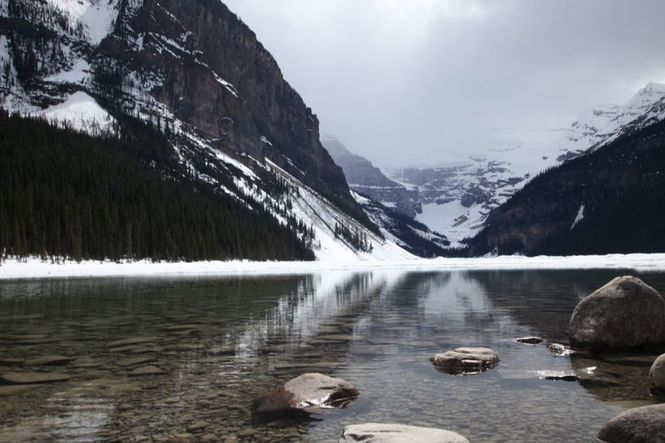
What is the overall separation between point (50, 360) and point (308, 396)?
8.68 metres

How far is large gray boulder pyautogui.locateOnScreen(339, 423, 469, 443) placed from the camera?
295 inches

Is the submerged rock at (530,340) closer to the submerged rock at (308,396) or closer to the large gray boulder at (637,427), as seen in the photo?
the submerged rock at (308,396)

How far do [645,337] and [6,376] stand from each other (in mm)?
18161

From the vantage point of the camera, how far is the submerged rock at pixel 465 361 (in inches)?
541

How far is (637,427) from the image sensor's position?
26.3 feet

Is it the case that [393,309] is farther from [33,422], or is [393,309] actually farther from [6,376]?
[33,422]

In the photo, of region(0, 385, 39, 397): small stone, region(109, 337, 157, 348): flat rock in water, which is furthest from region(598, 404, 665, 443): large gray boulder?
region(109, 337, 157, 348): flat rock in water

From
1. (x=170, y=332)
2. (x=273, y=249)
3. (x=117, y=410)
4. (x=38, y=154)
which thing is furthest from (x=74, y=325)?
(x=273, y=249)

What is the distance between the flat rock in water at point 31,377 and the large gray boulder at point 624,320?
15.2 meters

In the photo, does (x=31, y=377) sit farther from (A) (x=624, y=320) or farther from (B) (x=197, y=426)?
(A) (x=624, y=320)

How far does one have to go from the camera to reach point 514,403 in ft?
34.4

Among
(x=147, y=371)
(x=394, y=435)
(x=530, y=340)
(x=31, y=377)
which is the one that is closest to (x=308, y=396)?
(x=394, y=435)

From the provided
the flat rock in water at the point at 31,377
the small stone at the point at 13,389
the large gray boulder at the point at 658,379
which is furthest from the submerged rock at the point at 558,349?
the small stone at the point at 13,389

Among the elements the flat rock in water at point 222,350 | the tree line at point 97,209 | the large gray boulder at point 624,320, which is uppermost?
the tree line at point 97,209
